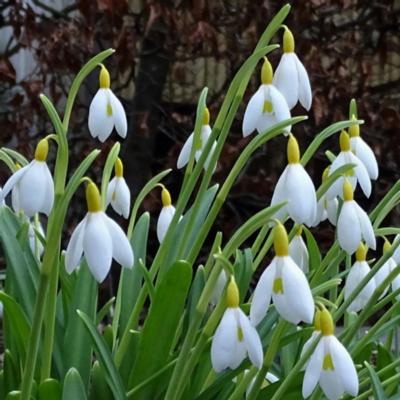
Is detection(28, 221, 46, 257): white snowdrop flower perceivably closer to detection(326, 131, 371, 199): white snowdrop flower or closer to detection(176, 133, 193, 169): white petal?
detection(176, 133, 193, 169): white petal

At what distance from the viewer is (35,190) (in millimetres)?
1404

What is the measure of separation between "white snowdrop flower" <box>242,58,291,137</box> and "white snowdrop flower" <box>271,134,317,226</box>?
0.11m

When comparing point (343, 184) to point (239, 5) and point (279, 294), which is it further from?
point (239, 5)

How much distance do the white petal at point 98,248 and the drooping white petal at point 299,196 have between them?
28 centimetres

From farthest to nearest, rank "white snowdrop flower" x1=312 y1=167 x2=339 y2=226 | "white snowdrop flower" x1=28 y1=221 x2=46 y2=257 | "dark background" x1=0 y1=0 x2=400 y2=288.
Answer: "dark background" x1=0 y1=0 x2=400 y2=288 → "white snowdrop flower" x1=28 y1=221 x2=46 y2=257 → "white snowdrop flower" x1=312 y1=167 x2=339 y2=226

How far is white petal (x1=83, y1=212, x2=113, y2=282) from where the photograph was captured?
1293 mm

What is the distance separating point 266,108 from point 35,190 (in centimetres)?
42

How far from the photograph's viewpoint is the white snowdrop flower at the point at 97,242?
1.30 metres

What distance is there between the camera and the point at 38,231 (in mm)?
2035

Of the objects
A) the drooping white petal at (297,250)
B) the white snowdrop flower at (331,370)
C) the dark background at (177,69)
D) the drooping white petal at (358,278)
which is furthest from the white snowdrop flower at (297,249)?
the dark background at (177,69)

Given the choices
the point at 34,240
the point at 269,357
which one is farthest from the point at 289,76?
the point at 34,240

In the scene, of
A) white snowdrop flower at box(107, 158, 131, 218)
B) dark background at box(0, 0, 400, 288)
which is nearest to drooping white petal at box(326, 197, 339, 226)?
white snowdrop flower at box(107, 158, 131, 218)

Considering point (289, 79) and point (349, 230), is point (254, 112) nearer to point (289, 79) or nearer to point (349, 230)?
point (289, 79)

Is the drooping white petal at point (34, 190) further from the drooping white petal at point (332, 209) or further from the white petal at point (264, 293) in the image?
the drooping white petal at point (332, 209)
